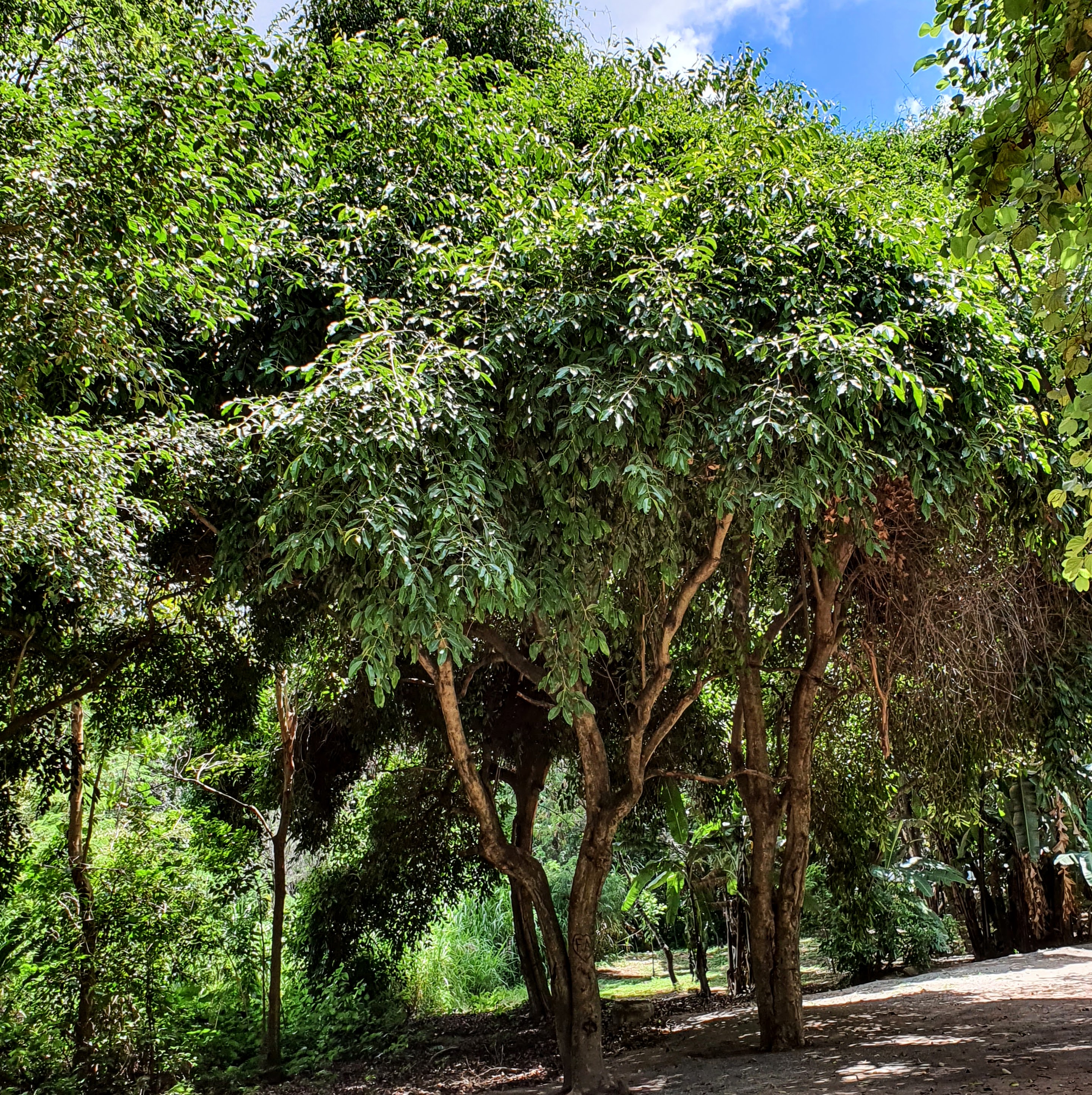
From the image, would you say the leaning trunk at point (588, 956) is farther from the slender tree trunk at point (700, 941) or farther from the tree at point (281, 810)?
the slender tree trunk at point (700, 941)

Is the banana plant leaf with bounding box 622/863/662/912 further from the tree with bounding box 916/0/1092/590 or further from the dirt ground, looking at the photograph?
the tree with bounding box 916/0/1092/590

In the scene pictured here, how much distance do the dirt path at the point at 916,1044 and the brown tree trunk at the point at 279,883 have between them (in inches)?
129

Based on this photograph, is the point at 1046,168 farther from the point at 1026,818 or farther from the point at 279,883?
the point at 1026,818

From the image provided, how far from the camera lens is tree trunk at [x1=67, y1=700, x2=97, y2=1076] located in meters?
7.11

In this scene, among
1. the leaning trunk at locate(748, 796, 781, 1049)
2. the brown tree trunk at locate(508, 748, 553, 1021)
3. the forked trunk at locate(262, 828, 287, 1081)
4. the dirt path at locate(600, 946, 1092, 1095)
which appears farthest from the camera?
the brown tree trunk at locate(508, 748, 553, 1021)

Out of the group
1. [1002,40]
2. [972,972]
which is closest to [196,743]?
[972,972]

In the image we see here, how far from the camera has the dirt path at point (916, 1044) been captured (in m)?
5.53

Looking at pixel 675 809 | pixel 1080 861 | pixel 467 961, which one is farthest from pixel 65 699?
pixel 1080 861

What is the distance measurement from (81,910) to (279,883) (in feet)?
6.38

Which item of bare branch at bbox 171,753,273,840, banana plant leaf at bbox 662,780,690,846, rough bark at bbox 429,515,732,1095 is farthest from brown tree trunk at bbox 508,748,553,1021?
bare branch at bbox 171,753,273,840

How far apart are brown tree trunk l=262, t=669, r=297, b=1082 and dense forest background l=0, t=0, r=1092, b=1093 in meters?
0.07

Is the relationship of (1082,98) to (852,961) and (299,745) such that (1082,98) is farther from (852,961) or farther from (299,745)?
(852,961)

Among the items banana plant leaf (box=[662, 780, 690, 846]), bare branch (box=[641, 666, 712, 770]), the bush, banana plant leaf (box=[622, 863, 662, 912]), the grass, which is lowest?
the grass

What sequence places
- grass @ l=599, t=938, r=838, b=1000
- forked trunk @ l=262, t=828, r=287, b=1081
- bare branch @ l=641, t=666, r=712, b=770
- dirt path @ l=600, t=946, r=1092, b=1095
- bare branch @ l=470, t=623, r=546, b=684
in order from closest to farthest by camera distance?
dirt path @ l=600, t=946, r=1092, b=1095
bare branch @ l=470, t=623, r=546, b=684
bare branch @ l=641, t=666, r=712, b=770
forked trunk @ l=262, t=828, r=287, b=1081
grass @ l=599, t=938, r=838, b=1000
